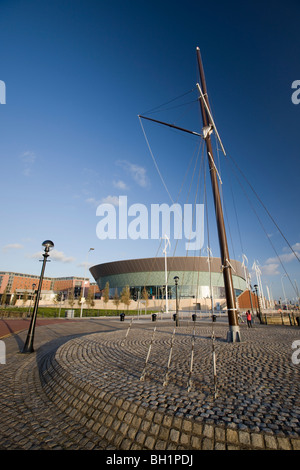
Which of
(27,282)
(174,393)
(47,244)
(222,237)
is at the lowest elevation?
(174,393)

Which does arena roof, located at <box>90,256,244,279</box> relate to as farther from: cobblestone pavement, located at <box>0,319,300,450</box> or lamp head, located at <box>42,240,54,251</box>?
cobblestone pavement, located at <box>0,319,300,450</box>

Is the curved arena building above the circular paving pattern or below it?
above

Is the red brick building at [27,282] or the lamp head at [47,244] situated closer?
the lamp head at [47,244]

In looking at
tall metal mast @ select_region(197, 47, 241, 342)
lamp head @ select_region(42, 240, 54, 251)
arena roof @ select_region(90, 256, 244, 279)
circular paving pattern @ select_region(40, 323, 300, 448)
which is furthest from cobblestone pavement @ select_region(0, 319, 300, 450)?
arena roof @ select_region(90, 256, 244, 279)

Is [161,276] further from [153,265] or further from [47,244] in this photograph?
[47,244]

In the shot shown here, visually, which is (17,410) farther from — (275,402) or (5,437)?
(275,402)

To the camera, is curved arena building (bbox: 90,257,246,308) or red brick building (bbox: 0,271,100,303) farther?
red brick building (bbox: 0,271,100,303)

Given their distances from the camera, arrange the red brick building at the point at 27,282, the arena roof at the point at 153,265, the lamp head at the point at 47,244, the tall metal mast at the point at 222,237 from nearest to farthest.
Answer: the tall metal mast at the point at 222,237 < the lamp head at the point at 47,244 < the arena roof at the point at 153,265 < the red brick building at the point at 27,282

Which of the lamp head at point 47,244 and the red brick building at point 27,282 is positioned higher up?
the red brick building at point 27,282

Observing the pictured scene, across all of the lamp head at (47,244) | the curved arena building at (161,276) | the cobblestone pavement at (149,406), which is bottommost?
the cobblestone pavement at (149,406)

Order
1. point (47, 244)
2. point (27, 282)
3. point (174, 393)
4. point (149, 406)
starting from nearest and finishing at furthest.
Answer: point (149, 406)
point (174, 393)
point (47, 244)
point (27, 282)

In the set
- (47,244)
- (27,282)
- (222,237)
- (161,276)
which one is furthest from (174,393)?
(27,282)

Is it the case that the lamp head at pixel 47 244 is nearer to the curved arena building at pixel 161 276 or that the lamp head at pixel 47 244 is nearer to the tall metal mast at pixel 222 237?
the tall metal mast at pixel 222 237

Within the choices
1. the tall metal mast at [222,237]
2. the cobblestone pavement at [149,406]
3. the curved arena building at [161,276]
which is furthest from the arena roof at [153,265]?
the cobblestone pavement at [149,406]
